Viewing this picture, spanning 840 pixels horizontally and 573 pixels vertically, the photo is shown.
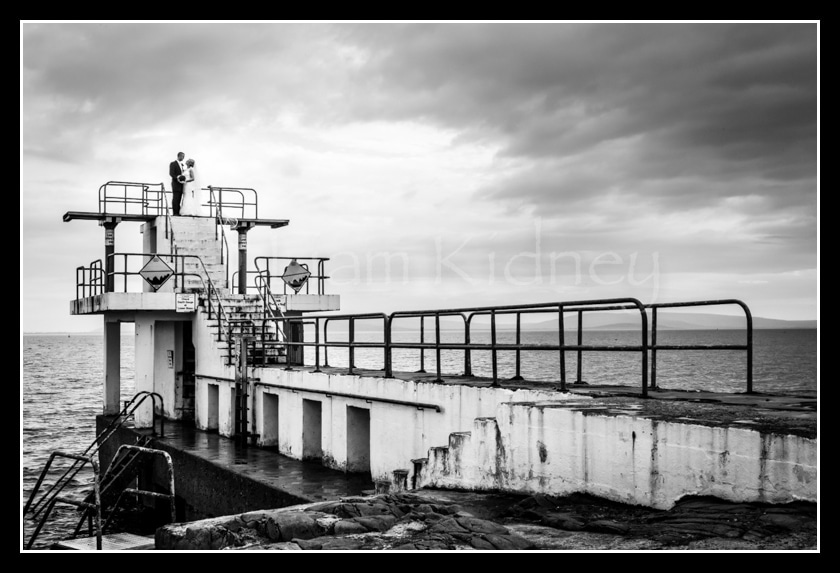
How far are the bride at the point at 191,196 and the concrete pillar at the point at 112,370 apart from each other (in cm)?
378

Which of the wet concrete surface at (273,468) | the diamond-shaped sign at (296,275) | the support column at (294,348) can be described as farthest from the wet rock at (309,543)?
the diamond-shaped sign at (296,275)

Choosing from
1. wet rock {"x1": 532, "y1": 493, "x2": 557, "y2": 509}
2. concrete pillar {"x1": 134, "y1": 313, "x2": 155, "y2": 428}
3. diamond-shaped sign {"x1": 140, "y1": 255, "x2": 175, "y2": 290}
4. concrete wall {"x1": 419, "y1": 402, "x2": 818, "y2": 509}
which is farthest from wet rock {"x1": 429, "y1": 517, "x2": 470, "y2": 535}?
concrete pillar {"x1": 134, "y1": 313, "x2": 155, "y2": 428}

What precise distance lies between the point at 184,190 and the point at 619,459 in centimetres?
1842

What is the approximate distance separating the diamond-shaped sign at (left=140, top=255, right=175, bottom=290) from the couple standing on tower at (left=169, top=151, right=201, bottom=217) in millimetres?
2368

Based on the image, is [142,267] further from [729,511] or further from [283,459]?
[729,511]

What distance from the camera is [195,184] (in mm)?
23516

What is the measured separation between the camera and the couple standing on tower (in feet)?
76.5

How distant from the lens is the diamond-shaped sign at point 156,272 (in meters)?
21.2

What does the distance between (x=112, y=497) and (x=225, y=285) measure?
6.05m

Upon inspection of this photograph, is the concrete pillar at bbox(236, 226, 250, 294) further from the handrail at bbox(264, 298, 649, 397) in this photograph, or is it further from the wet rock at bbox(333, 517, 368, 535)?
the wet rock at bbox(333, 517, 368, 535)

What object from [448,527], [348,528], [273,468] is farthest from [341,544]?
[273,468]

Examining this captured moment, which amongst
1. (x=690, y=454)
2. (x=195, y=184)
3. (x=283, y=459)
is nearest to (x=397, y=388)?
(x=283, y=459)

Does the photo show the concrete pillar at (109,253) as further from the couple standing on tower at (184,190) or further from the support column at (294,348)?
the support column at (294,348)

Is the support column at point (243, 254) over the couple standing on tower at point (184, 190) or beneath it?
beneath
